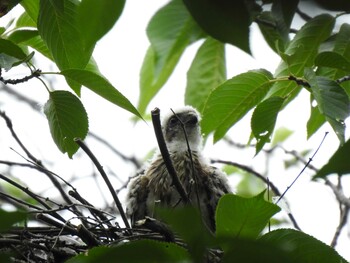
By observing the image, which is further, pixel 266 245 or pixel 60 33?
→ pixel 60 33

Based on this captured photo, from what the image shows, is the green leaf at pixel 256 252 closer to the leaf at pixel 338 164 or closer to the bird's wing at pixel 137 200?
the leaf at pixel 338 164

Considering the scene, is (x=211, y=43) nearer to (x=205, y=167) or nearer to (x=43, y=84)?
(x=43, y=84)

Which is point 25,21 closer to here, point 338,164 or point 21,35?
point 21,35

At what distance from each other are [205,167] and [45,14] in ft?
6.86

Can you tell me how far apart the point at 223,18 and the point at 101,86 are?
94 centimetres

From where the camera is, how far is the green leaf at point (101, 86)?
64.7 inches

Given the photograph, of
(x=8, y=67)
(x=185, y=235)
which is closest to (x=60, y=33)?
(x=8, y=67)

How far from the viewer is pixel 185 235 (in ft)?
2.39

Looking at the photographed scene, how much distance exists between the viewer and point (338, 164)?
2.19 ft

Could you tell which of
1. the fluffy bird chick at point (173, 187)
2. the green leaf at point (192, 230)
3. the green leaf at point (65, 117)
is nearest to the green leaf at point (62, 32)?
the green leaf at point (65, 117)

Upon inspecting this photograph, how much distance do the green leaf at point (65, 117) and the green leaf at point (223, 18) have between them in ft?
3.57

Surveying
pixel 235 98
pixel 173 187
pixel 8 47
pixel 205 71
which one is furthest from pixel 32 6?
pixel 173 187

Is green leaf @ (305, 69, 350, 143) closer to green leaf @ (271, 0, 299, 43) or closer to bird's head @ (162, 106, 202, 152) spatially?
green leaf @ (271, 0, 299, 43)

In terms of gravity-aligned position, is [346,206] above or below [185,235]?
below
